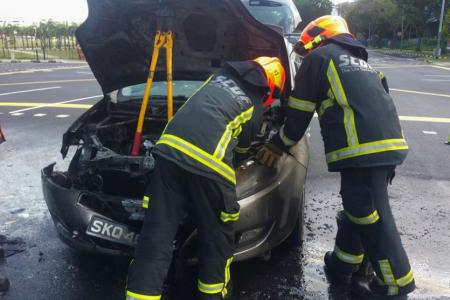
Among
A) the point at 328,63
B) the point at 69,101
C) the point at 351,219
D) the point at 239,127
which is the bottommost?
the point at 69,101

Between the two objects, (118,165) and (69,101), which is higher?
(118,165)

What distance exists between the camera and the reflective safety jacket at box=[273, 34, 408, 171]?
258 cm

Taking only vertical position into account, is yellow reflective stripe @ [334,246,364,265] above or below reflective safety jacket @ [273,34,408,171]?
below

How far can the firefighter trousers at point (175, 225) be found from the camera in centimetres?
238

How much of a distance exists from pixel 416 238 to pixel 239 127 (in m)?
2.03

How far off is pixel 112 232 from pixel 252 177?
0.93 metres

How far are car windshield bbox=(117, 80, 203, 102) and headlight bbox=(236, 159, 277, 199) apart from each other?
129cm

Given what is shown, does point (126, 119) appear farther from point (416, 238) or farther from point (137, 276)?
point (416, 238)

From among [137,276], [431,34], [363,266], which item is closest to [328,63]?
[363,266]

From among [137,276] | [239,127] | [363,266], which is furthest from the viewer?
[363,266]

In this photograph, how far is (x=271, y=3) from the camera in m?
7.53

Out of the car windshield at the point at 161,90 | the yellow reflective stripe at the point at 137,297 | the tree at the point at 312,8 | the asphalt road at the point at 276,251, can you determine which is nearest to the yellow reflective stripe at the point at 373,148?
the asphalt road at the point at 276,251

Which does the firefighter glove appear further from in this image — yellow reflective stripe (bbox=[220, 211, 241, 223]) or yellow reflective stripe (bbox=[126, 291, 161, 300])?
yellow reflective stripe (bbox=[126, 291, 161, 300])

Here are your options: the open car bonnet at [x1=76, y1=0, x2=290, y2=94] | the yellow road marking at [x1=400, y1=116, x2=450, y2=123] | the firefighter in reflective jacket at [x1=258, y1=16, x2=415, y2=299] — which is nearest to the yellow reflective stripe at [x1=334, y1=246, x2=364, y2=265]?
the firefighter in reflective jacket at [x1=258, y1=16, x2=415, y2=299]
